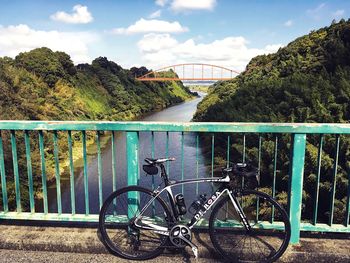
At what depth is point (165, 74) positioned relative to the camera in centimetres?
13575

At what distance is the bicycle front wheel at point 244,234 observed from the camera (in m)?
3.35

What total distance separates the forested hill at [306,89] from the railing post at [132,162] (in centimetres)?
1789

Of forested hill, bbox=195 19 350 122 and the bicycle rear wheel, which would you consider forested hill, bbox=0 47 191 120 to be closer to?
forested hill, bbox=195 19 350 122

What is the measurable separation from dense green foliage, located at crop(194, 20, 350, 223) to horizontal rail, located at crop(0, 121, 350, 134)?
28.6 feet

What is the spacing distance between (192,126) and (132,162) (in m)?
0.72

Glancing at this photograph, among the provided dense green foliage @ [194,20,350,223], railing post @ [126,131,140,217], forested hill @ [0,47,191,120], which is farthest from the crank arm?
forested hill @ [0,47,191,120]

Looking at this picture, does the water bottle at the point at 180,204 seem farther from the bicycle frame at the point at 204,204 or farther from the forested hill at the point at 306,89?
the forested hill at the point at 306,89

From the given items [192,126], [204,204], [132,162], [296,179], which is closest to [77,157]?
[132,162]

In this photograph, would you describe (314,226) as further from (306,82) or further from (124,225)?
(306,82)

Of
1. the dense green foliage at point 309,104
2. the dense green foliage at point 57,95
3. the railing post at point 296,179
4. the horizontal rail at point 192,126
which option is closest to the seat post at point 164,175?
the horizontal rail at point 192,126

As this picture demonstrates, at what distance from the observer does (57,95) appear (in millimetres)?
41094

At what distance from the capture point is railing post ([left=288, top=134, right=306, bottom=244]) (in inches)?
136

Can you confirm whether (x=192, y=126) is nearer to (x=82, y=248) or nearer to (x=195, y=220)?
(x=195, y=220)

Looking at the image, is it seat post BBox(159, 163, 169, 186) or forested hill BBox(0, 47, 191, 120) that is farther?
forested hill BBox(0, 47, 191, 120)
